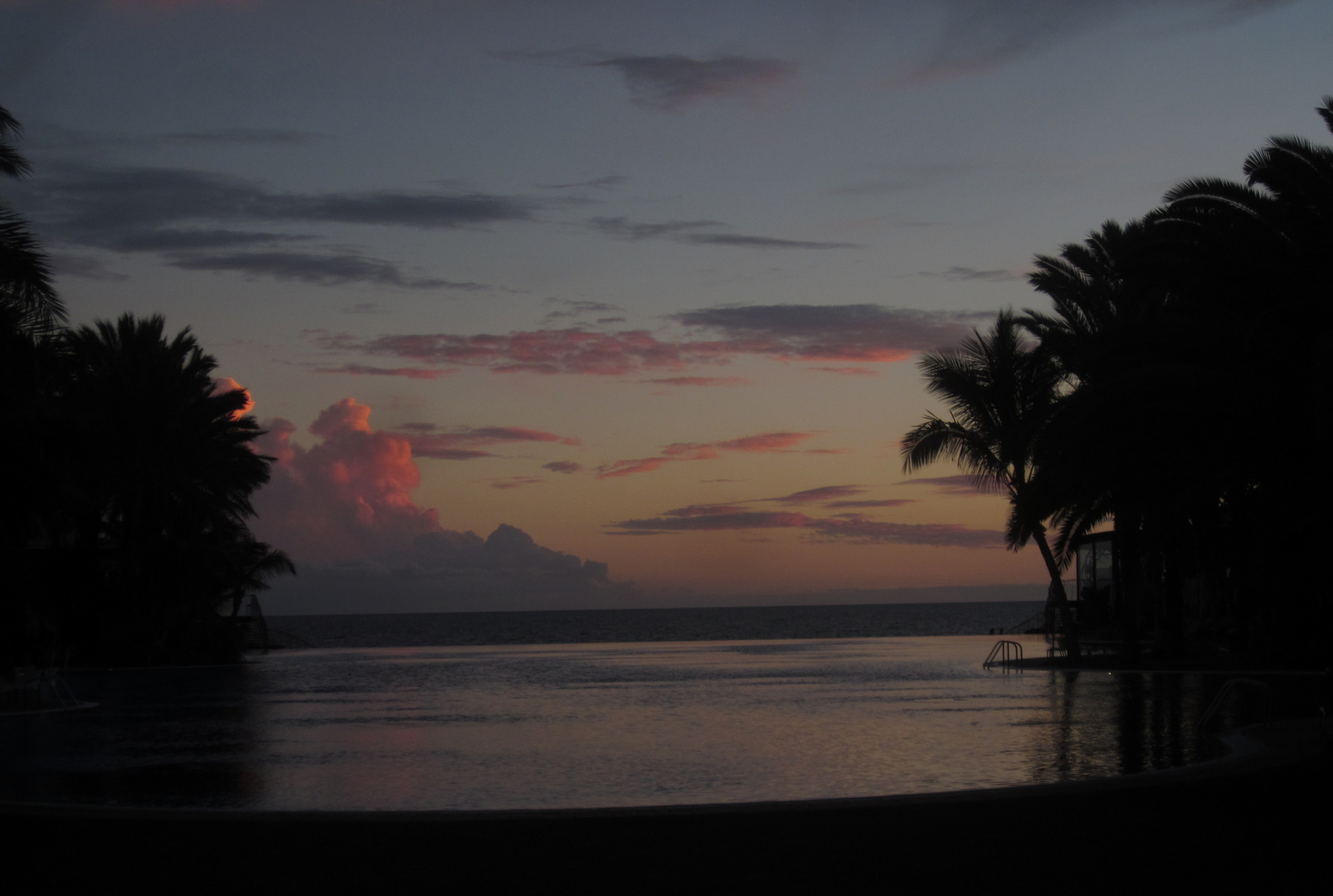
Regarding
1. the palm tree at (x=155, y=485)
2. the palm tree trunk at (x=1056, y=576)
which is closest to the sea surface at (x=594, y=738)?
the palm tree trunk at (x=1056, y=576)

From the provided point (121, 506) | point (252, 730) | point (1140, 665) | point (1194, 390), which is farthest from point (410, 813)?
point (121, 506)

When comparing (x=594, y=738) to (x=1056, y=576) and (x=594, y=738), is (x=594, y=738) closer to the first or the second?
(x=594, y=738)

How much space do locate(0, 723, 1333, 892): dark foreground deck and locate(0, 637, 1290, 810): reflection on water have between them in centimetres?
156

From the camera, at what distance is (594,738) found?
15516 millimetres

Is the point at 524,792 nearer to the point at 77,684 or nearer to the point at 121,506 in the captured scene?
the point at 77,684

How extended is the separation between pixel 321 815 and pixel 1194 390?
15.2 metres

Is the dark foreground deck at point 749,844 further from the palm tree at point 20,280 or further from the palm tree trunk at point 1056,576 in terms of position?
the palm tree trunk at point 1056,576

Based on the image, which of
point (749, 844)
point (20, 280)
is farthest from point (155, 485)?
point (749, 844)

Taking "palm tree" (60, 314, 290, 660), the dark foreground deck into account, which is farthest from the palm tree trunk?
"palm tree" (60, 314, 290, 660)

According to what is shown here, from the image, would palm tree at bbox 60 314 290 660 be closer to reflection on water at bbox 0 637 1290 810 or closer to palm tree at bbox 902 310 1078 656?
reflection on water at bbox 0 637 1290 810

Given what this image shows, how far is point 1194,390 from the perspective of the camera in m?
19.1

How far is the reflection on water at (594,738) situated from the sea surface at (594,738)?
0.05 meters

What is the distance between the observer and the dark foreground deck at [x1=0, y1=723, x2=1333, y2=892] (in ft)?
23.3

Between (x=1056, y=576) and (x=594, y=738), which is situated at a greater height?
→ (x=1056, y=576)
